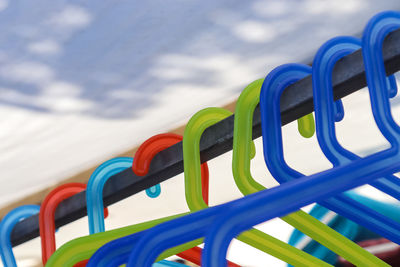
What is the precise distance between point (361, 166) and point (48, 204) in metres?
0.51

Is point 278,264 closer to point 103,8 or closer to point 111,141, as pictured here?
point 111,141

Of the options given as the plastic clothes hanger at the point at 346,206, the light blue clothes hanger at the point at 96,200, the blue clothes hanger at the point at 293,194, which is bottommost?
the blue clothes hanger at the point at 293,194

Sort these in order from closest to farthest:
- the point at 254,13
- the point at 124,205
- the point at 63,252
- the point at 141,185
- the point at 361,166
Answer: the point at 361,166 → the point at 63,252 → the point at 141,185 → the point at 254,13 → the point at 124,205

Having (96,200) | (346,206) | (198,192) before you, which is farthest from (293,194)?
(96,200)

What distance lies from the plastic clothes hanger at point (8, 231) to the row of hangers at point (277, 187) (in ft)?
0.90

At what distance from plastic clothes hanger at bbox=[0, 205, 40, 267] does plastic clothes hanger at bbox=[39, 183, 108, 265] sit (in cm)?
9

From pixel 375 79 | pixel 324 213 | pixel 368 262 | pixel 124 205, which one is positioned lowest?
pixel 368 262

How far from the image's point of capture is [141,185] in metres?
0.70

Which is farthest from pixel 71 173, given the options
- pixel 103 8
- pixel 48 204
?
pixel 103 8

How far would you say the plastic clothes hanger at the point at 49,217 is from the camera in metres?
0.75

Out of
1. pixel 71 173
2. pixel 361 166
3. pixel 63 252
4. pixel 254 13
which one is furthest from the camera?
pixel 71 173

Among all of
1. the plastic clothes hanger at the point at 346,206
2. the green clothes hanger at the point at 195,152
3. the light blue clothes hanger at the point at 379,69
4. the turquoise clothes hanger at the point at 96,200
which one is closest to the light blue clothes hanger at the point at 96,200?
the turquoise clothes hanger at the point at 96,200

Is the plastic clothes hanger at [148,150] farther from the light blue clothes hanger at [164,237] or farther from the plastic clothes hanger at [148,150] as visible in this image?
the light blue clothes hanger at [164,237]

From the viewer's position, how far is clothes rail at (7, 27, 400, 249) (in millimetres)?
501
